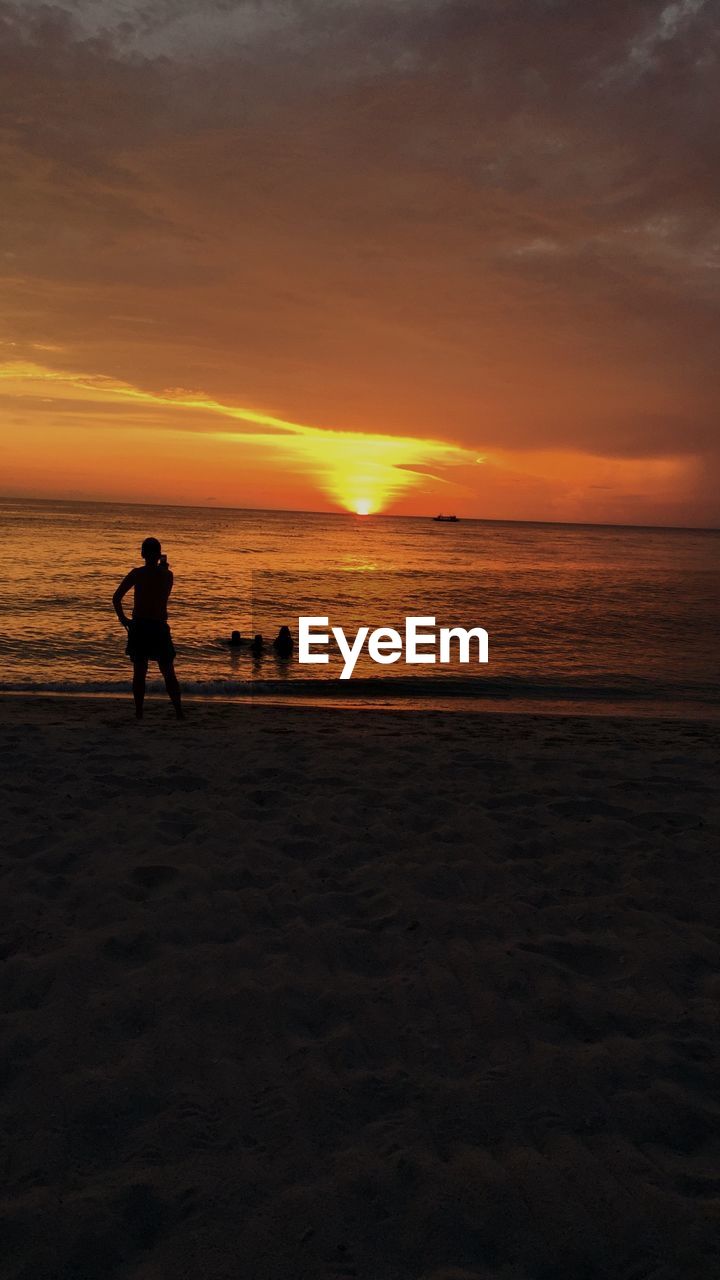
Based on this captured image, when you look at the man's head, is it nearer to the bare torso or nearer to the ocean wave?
the bare torso

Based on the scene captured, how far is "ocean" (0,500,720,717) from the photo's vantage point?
589 inches

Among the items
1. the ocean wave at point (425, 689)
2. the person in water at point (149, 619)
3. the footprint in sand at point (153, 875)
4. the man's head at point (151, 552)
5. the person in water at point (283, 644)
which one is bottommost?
the ocean wave at point (425, 689)

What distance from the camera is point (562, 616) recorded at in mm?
29562

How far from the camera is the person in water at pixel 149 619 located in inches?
397

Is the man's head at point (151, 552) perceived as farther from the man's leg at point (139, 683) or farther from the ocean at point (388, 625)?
the ocean at point (388, 625)

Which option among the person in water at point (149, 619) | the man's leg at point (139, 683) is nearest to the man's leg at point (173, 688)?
the person in water at point (149, 619)

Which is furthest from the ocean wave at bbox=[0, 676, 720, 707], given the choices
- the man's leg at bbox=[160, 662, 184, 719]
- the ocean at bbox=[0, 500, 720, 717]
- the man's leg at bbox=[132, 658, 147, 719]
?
the man's leg at bbox=[132, 658, 147, 719]

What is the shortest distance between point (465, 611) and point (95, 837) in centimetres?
2591

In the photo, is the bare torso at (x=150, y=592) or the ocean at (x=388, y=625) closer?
the bare torso at (x=150, y=592)

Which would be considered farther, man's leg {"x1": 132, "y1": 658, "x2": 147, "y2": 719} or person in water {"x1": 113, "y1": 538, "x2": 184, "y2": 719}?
man's leg {"x1": 132, "y1": 658, "x2": 147, "y2": 719}

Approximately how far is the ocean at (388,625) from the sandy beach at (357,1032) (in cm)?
759

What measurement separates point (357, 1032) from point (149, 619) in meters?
7.43

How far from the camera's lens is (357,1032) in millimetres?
3832

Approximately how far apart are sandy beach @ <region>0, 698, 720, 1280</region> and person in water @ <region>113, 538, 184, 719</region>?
10.4ft
